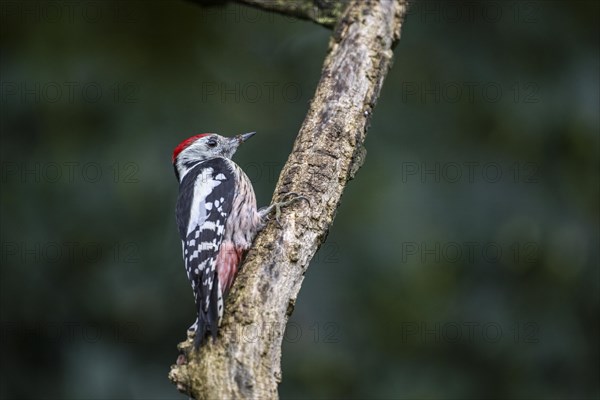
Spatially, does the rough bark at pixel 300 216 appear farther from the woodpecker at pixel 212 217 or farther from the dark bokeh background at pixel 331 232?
the dark bokeh background at pixel 331 232

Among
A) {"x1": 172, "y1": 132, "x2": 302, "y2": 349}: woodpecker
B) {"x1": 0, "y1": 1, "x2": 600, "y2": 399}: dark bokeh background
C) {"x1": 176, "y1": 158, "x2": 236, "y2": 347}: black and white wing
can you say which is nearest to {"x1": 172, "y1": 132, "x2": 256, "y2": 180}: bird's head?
{"x1": 172, "y1": 132, "x2": 302, "y2": 349}: woodpecker

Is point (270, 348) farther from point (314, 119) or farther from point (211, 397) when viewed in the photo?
point (314, 119)

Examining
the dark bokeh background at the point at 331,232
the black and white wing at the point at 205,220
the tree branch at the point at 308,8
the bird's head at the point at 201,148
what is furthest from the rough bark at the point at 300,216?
the dark bokeh background at the point at 331,232

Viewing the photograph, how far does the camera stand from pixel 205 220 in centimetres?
407

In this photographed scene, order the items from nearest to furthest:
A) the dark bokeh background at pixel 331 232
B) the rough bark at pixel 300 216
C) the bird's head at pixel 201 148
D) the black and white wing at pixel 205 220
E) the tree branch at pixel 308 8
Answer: the rough bark at pixel 300 216 < the black and white wing at pixel 205 220 < the bird's head at pixel 201 148 < the tree branch at pixel 308 8 < the dark bokeh background at pixel 331 232

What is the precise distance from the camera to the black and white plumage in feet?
12.2

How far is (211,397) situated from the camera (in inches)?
113

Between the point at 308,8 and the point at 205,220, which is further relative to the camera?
the point at 308,8

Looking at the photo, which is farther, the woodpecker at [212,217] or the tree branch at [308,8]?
the tree branch at [308,8]

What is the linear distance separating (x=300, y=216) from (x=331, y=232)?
171cm

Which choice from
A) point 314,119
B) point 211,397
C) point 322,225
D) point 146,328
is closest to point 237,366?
point 211,397

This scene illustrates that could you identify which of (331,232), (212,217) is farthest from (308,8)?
(212,217)

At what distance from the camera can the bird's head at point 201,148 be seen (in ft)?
15.5

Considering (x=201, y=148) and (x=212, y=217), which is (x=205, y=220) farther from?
(x=201, y=148)
